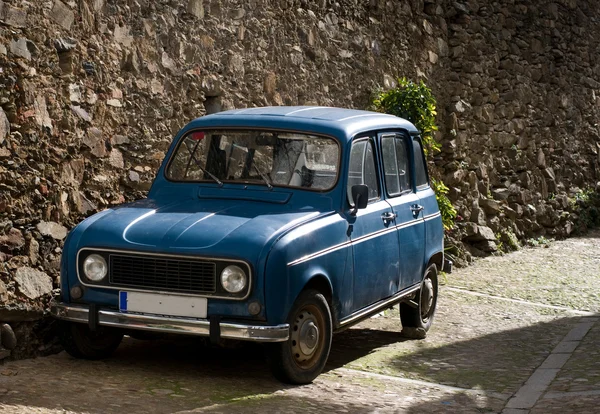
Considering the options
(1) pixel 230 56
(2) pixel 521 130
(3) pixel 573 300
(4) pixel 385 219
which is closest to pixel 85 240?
(4) pixel 385 219

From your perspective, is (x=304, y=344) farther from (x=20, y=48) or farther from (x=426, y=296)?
(x=20, y=48)

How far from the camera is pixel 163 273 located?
20.5 ft

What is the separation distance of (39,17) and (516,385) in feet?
13.6

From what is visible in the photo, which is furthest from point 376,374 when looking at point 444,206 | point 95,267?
point 444,206

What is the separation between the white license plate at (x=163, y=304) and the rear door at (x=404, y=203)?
6.92 feet

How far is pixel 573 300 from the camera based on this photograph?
1098 centimetres

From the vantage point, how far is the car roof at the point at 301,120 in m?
7.30

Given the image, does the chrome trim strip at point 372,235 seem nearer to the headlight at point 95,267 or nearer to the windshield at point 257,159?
the windshield at point 257,159

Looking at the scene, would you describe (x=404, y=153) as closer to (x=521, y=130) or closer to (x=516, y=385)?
(x=516, y=385)

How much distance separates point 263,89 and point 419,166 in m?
2.15

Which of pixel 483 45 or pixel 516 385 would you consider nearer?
pixel 516 385

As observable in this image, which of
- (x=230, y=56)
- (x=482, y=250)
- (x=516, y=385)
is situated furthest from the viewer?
(x=482, y=250)

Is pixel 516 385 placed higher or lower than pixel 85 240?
lower

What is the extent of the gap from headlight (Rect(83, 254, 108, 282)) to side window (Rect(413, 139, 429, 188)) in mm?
3066
